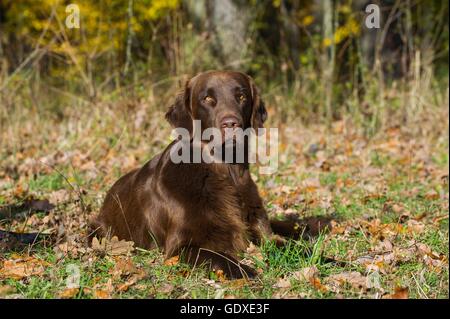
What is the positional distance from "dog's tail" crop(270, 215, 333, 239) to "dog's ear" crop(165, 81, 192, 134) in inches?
41.8

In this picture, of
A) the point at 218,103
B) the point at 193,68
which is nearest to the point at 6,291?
the point at 218,103

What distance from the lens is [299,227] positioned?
4.73 meters

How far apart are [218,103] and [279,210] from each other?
1.61 m

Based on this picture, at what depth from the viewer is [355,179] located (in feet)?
21.5

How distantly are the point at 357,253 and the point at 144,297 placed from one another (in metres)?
Result: 1.55

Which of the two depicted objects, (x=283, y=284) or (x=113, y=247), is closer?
(x=283, y=284)

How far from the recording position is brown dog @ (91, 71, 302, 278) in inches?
157

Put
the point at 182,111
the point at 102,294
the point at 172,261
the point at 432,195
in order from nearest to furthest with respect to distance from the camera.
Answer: the point at 102,294 < the point at 172,261 < the point at 182,111 < the point at 432,195

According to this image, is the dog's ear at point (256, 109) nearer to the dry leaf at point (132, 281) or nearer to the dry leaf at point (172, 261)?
the dry leaf at point (172, 261)

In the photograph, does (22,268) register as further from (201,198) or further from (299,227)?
(299,227)

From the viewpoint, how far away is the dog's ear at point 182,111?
173 inches

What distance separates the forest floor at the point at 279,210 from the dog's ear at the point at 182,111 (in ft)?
2.86

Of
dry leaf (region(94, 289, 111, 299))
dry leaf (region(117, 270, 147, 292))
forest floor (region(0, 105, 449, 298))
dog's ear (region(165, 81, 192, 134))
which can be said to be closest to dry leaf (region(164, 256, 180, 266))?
forest floor (region(0, 105, 449, 298))

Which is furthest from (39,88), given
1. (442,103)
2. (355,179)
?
(442,103)
